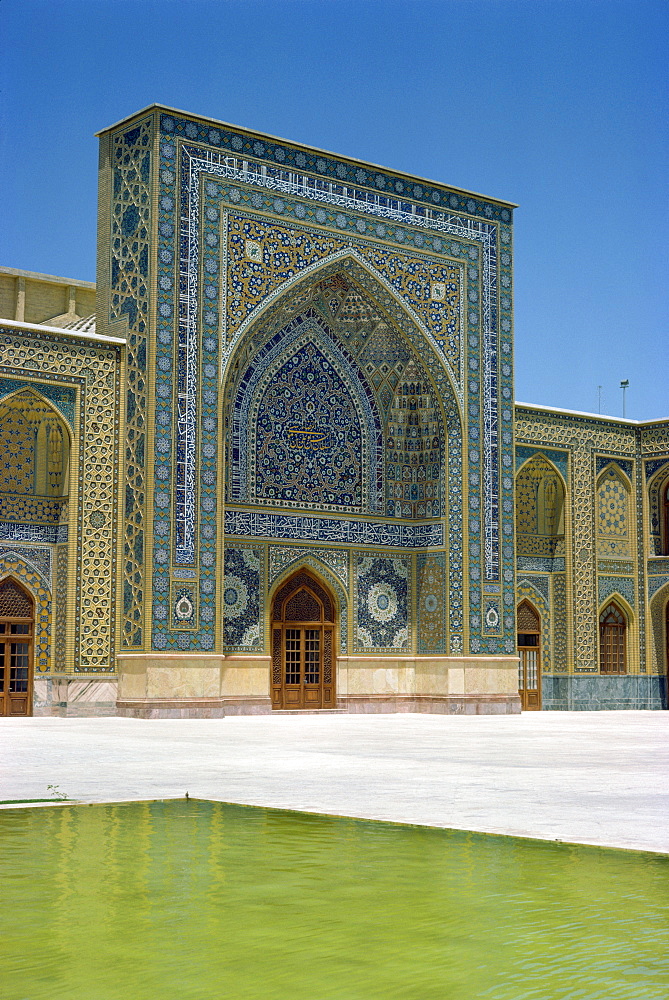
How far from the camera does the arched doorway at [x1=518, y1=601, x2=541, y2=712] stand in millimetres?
21578

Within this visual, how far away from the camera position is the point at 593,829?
498 centimetres

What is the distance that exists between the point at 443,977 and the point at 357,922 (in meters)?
0.60

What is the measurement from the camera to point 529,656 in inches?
855

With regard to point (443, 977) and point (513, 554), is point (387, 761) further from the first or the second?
point (513, 554)

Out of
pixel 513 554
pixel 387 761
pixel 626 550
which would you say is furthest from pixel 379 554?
pixel 387 761

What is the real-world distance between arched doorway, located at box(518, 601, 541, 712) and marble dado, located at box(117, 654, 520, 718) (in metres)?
2.13

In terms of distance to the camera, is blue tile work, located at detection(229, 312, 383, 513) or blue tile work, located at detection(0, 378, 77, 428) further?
blue tile work, located at detection(229, 312, 383, 513)

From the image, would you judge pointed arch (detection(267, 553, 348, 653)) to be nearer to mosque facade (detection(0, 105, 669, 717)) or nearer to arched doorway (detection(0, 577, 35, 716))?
mosque facade (detection(0, 105, 669, 717))

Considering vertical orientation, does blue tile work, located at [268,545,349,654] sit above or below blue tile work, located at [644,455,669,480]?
below

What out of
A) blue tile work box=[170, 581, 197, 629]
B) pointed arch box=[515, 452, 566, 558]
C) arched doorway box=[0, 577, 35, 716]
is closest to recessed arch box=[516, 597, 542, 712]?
pointed arch box=[515, 452, 566, 558]

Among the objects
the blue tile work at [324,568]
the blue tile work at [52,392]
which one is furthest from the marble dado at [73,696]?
the blue tile work at [324,568]

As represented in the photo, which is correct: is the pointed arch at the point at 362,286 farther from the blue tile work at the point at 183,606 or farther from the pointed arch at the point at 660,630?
the pointed arch at the point at 660,630

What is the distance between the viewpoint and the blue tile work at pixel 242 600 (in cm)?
1769

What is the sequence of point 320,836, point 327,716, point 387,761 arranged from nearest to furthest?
point 320,836
point 387,761
point 327,716
